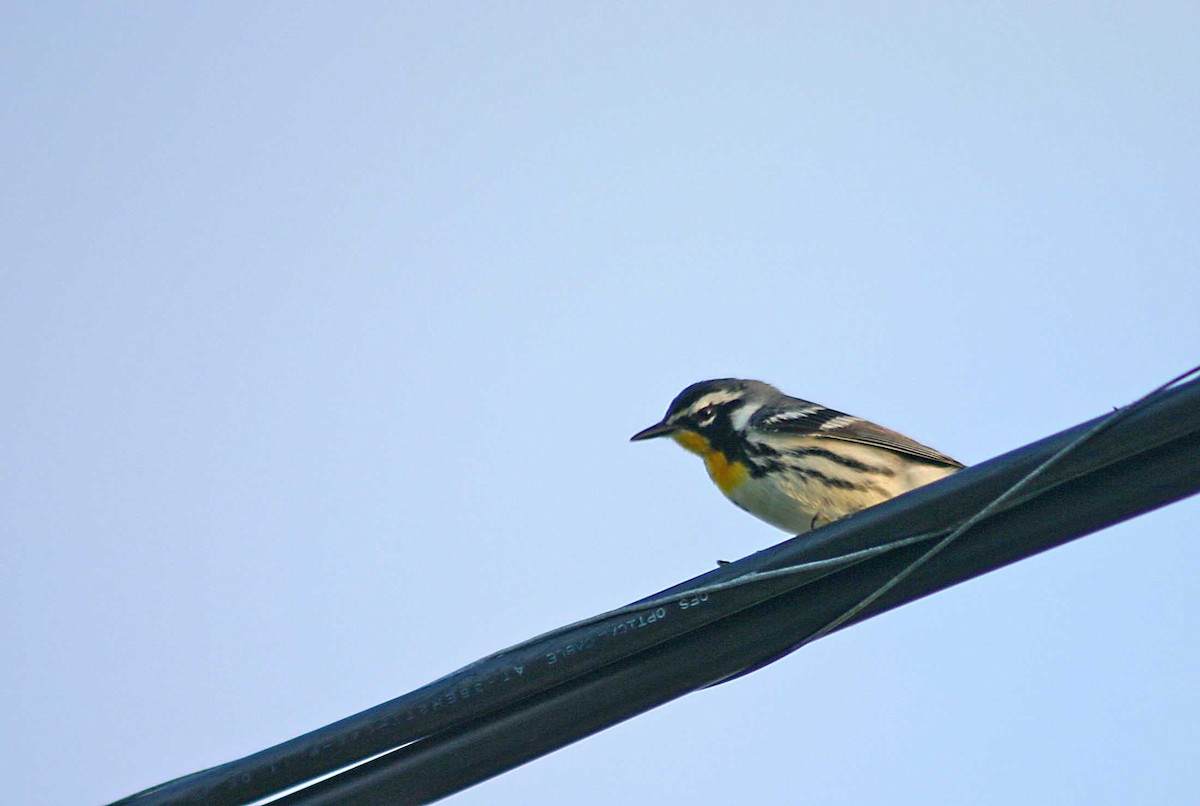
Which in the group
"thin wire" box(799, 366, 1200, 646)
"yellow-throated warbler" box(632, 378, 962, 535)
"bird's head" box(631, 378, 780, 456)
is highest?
"bird's head" box(631, 378, 780, 456)

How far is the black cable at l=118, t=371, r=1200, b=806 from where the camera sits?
357cm

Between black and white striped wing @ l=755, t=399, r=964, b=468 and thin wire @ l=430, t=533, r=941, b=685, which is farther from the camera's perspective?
black and white striped wing @ l=755, t=399, r=964, b=468

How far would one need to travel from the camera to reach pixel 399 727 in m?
3.97

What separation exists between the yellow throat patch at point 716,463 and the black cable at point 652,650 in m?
3.33

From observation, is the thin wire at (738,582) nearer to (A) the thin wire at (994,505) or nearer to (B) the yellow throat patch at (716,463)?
(A) the thin wire at (994,505)

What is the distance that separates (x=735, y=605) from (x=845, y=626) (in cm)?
31

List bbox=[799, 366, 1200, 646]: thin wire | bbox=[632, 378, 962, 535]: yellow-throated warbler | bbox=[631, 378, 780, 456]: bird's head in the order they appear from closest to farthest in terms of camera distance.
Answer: bbox=[799, 366, 1200, 646]: thin wire, bbox=[632, 378, 962, 535]: yellow-throated warbler, bbox=[631, 378, 780, 456]: bird's head

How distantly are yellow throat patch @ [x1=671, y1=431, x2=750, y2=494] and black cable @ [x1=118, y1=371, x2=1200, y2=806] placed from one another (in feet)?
10.9

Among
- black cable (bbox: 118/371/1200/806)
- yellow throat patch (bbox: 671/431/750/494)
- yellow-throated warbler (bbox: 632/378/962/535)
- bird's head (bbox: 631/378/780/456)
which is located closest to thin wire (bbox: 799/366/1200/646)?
black cable (bbox: 118/371/1200/806)

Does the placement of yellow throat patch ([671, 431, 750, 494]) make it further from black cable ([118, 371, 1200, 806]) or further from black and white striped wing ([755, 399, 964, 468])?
black cable ([118, 371, 1200, 806])

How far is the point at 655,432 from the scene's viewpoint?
8.10 meters

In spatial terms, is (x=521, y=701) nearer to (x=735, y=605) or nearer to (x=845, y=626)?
(x=735, y=605)

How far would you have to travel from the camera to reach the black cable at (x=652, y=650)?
3568 mm

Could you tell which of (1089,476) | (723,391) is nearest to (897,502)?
(1089,476)
